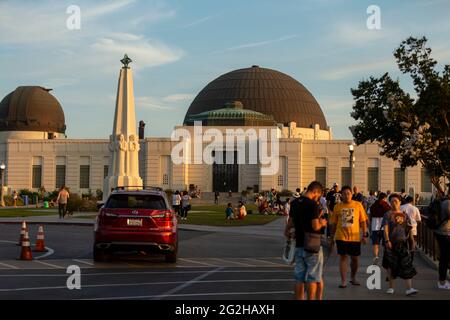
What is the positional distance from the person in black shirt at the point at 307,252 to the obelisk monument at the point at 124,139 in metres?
42.9

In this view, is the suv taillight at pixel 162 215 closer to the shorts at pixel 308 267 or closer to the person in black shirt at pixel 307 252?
→ the person in black shirt at pixel 307 252

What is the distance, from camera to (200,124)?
3866 inches

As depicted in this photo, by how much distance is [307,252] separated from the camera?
11859mm

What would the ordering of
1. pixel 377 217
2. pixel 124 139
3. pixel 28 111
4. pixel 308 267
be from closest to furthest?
pixel 308 267
pixel 377 217
pixel 124 139
pixel 28 111

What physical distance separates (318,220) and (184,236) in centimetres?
1812

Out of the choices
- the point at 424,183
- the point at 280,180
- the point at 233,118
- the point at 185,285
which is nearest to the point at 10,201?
the point at 280,180

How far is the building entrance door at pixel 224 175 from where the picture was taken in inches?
3740

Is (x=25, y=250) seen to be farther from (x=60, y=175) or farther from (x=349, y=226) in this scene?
(x=60, y=175)

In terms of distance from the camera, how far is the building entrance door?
95000 millimetres

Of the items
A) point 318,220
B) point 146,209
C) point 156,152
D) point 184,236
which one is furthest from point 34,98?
point 318,220

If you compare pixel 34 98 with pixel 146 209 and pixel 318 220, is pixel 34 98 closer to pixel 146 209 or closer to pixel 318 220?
pixel 146 209

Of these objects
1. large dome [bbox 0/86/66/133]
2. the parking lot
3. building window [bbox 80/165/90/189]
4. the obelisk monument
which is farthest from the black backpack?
large dome [bbox 0/86/66/133]

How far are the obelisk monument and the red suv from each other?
3551cm

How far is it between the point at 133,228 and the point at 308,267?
7527 mm
